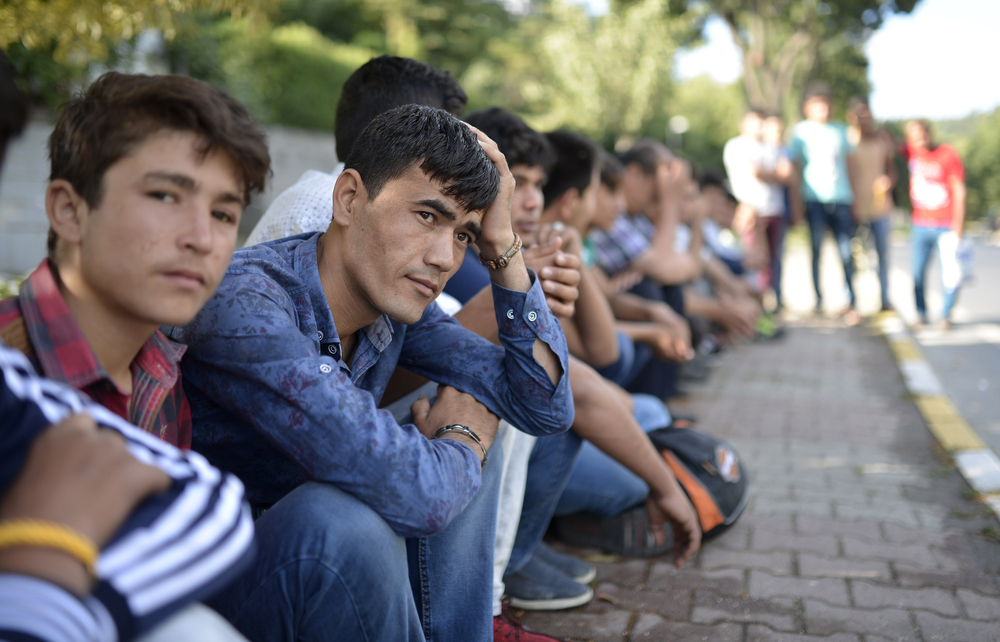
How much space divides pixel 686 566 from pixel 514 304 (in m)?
1.59

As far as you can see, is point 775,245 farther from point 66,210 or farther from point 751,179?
point 66,210

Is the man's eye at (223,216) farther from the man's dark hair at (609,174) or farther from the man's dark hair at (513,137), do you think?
the man's dark hair at (609,174)

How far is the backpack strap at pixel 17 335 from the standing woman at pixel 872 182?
9.66 m

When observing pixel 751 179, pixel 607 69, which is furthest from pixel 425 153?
pixel 607 69

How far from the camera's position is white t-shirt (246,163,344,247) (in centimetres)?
268

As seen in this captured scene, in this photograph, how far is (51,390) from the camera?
1224mm

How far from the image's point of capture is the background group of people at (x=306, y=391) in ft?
3.82

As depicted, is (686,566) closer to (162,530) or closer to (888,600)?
(888,600)

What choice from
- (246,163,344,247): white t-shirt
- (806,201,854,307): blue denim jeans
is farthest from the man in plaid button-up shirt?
(806,201,854,307): blue denim jeans

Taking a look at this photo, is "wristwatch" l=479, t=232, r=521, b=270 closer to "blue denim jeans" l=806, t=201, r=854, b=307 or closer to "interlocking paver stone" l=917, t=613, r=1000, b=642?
"interlocking paver stone" l=917, t=613, r=1000, b=642

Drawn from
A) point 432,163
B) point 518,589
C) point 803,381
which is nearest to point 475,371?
point 432,163

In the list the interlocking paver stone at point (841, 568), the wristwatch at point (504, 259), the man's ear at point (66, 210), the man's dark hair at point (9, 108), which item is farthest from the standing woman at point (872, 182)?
the man's dark hair at point (9, 108)

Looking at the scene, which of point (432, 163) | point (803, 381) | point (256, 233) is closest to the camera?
point (432, 163)

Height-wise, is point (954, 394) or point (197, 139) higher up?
point (197, 139)
